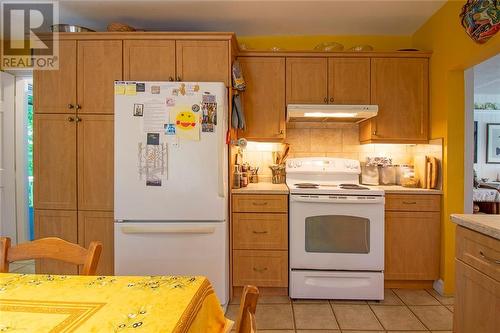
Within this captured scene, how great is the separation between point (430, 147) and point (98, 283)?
9.47ft

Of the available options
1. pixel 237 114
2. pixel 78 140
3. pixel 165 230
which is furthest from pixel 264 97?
pixel 78 140

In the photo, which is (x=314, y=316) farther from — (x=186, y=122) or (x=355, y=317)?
(x=186, y=122)

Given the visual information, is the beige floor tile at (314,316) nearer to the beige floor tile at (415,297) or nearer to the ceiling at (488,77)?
the beige floor tile at (415,297)

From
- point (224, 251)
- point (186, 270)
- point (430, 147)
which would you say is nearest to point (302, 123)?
point (430, 147)

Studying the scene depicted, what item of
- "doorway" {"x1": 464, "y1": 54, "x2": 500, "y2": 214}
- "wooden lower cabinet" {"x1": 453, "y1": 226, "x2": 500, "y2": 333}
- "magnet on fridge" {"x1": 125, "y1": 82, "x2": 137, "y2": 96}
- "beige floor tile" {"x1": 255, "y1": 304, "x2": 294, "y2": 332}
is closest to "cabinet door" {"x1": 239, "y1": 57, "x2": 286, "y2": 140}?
"magnet on fridge" {"x1": 125, "y1": 82, "x2": 137, "y2": 96}

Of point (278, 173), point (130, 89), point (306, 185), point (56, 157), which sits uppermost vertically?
point (130, 89)

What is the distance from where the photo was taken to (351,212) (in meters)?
2.54

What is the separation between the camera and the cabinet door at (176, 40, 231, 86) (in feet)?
8.20

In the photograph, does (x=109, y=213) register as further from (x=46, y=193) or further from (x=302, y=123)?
(x=302, y=123)

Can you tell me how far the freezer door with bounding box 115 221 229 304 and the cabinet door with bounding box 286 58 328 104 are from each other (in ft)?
4.67

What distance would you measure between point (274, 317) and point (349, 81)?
2.16 meters

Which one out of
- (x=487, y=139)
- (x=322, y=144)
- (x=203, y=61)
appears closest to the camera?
(x=203, y=61)

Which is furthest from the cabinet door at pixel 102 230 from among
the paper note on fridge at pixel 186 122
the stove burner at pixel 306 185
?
the stove burner at pixel 306 185

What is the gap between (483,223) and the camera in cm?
141
